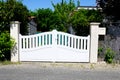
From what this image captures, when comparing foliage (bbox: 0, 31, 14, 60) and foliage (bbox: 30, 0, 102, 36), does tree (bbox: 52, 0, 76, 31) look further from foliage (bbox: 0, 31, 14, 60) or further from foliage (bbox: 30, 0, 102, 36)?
foliage (bbox: 0, 31, 14, 60)

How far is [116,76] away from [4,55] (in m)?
5.47

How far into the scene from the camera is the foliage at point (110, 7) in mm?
16744

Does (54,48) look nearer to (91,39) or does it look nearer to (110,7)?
(91,39)

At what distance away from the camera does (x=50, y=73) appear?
410 inches

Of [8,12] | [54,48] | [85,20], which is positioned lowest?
[54,48]

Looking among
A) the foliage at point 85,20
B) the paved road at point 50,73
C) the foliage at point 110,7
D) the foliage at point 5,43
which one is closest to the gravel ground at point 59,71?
the paved road at point 50,73

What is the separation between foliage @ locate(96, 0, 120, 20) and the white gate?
496 cm

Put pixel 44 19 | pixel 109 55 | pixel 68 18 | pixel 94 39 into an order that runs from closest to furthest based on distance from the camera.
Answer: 1. pixel 94 39
2. pixel 109 55
3. pixel 68 18
4. pixel 44 19

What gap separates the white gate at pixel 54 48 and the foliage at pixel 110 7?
4.96 m

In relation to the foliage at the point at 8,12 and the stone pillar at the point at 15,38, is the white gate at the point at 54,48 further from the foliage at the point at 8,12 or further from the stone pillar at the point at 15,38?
the foliage at the point at 8,12

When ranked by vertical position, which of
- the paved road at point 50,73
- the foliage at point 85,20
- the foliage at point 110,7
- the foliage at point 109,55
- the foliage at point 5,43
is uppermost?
the foliage at point 110,7

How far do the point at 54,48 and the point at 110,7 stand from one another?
19.5 ft

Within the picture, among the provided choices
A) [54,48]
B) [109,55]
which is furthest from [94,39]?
[54,48]

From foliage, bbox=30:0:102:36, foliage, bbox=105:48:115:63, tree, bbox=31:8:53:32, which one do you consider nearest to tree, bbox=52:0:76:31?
foliage, bbox=30:0:102:36
